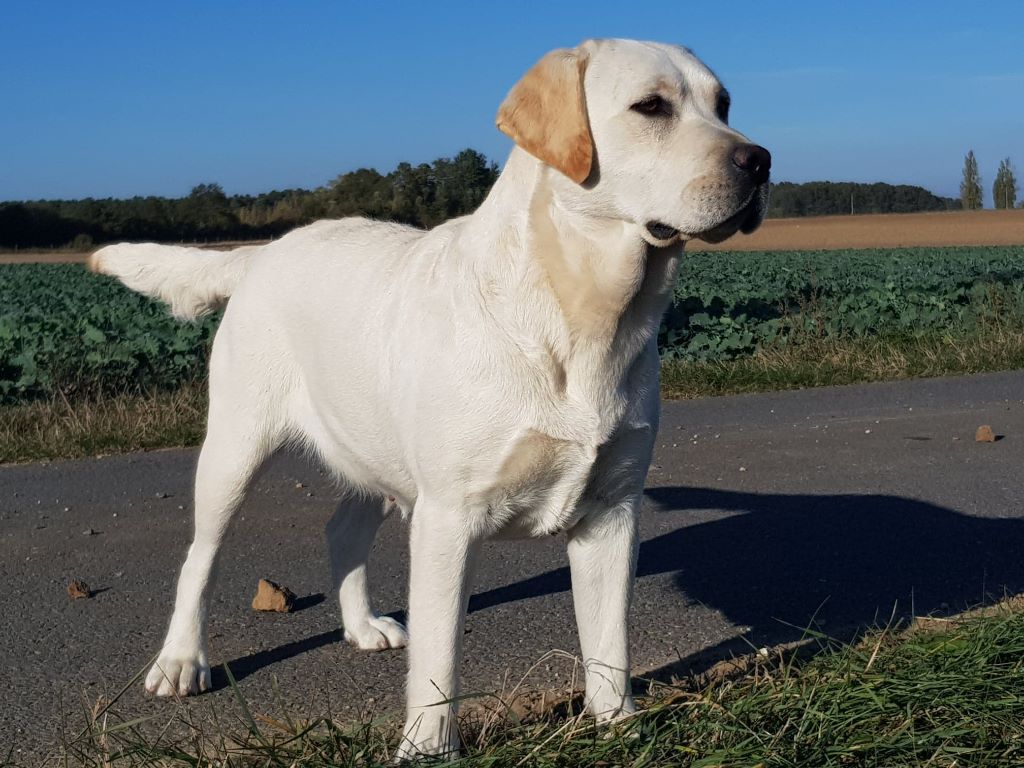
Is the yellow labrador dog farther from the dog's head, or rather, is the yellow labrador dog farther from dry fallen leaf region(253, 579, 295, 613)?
dry fallen leaf region(253, 579, 295, 613)

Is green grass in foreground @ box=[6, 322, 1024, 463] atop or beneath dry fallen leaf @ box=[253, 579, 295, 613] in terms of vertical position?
atop

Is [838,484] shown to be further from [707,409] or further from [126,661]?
[126,661]

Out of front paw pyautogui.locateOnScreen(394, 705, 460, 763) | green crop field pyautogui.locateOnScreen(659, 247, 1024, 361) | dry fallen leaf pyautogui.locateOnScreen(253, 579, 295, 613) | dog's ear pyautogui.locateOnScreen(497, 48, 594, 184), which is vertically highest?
dog's ear pyautogui.locateOnScreen(497, 48, 594, 184)

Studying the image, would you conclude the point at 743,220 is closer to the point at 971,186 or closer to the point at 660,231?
the point at 660,231

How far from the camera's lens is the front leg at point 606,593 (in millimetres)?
3506

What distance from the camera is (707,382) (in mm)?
10602

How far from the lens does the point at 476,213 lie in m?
3.54

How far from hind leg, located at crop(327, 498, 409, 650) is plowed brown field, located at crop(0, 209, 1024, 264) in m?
44.6

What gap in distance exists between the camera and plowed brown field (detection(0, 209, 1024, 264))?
2109 inches

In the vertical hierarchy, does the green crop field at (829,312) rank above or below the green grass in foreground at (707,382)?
above

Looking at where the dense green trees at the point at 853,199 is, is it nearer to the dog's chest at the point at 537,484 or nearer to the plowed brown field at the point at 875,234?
the plowed brown field at the point at 875,234

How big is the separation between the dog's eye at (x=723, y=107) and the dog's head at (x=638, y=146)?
0.15m

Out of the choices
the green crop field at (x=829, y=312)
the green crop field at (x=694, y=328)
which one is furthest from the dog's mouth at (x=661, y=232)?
the green crop field at (x=829, y=312)

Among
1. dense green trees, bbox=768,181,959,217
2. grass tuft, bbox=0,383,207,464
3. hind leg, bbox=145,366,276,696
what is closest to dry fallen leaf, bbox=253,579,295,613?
hind leg, bbox=145,366,276,696
